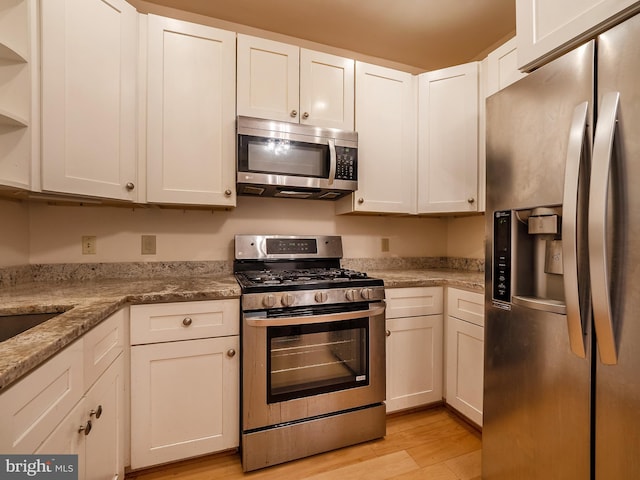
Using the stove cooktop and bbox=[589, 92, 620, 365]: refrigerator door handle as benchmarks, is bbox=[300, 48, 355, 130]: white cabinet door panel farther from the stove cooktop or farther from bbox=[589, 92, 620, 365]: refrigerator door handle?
bbox=[589, 92, 620, 365]: refrigerator door handle

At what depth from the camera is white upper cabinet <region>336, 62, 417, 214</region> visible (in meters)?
2.06

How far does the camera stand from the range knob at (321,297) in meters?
1.59

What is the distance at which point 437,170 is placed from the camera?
6.99 feet

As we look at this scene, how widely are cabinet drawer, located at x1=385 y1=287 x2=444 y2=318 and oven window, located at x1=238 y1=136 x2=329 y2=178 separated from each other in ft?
2.76

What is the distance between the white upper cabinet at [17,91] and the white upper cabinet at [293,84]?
0.89m

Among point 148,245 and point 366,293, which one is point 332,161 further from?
point 148,245

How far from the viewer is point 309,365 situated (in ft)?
5.32

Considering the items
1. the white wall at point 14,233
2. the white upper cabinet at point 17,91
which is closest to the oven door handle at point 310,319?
the white upper cabinet at point 17,91

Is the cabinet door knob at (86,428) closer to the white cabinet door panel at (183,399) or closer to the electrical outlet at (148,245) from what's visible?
the white cabinet door panel at (183,399)

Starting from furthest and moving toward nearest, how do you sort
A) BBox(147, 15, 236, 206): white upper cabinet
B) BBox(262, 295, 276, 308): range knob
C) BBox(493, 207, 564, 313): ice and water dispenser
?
BBox(147, 15, 236, 206): white upper cabinet → BBox(262, 295, 276, 308): range knob → BBox(493, 207, 564, 313): ice and water dispenser

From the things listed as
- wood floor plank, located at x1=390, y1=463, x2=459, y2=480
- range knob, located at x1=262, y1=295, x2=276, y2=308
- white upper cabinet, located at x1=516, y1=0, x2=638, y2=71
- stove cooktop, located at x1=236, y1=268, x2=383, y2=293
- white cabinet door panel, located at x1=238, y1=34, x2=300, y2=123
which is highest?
white cabinet door panel, located at x1=238, y1=34, x2=300, y2=123

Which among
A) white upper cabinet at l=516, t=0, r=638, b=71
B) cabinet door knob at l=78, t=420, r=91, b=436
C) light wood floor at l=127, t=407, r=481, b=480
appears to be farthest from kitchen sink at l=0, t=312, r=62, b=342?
white upper cabinet at l=516, t=0, r=638, b=71

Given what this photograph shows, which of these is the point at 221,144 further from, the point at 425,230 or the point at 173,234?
the point at 425,230

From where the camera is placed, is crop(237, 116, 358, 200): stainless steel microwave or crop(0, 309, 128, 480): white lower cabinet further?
crop(237, 116, 358, 200): stainless steel microwave
